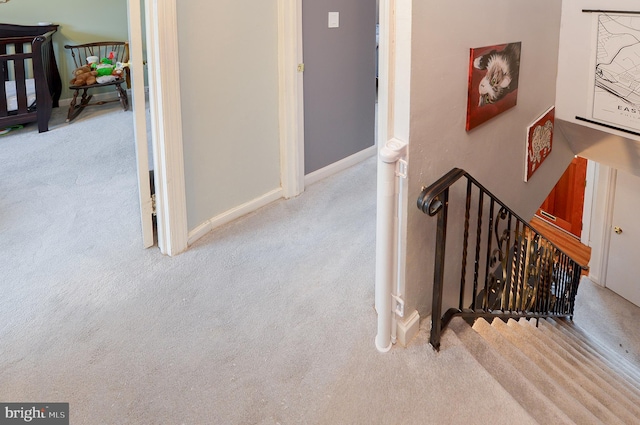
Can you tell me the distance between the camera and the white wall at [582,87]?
10.2ft

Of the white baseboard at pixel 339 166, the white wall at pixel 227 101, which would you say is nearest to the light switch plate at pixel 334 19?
the white wall at pixel 227 101

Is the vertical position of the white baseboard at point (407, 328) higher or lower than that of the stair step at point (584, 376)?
Result: higher

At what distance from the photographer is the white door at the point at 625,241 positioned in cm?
535

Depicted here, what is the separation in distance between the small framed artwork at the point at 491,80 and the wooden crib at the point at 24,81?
156 inches

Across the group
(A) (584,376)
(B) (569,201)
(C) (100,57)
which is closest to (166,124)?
(A) (584,376)

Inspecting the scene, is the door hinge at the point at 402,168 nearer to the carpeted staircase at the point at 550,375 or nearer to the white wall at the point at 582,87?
the carpeted staircase at the point at 550,375

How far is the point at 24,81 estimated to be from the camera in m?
4.70

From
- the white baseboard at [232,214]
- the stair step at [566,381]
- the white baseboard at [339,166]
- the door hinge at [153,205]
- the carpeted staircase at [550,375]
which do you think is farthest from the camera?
the white baseboard at [339,166]

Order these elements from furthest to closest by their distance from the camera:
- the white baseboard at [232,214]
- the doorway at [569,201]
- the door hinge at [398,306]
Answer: the doorway at [569,201], the white baseboard at [232,214], the door hinge at [398,306]

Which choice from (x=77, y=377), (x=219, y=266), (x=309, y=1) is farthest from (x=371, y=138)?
(x=77, y=377)

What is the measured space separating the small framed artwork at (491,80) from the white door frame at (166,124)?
135cm

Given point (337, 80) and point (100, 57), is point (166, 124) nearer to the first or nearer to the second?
point (337, 80)

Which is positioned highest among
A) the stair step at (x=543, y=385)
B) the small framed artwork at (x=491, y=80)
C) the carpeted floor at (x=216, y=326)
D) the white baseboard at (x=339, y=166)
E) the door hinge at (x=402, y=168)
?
the small framed artwork at (x=491, y=80)

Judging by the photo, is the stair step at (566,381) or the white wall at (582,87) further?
the white wall at (582,87)
